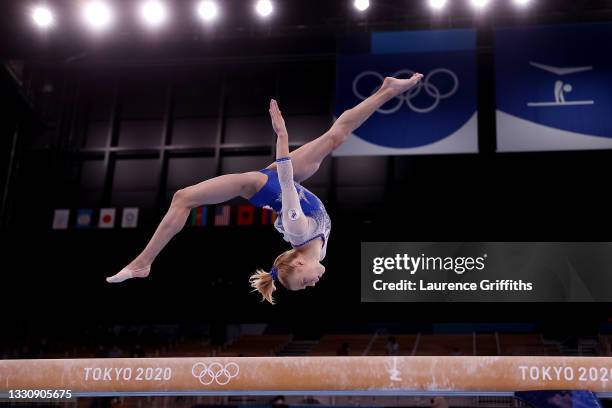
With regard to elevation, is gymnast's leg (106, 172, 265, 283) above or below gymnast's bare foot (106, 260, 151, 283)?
above

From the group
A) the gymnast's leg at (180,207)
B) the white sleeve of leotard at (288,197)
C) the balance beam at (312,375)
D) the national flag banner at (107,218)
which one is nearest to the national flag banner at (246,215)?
the national flag banner at (107,218)

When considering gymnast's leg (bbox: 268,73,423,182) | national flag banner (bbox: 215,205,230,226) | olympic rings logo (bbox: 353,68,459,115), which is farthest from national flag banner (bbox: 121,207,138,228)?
gymnast's leg (bbox: 268,73,423,182)

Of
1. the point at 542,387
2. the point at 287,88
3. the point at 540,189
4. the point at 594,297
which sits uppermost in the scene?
the point at 287,88

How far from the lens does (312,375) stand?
506 centimetres

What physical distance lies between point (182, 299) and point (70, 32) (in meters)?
5.33

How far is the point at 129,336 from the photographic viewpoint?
14.4 m

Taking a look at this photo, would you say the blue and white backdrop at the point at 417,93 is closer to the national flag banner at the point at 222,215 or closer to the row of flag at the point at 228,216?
the row of flag at the point at 228,216

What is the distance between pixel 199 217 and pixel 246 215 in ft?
2.95

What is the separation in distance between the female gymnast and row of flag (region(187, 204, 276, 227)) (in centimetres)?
696

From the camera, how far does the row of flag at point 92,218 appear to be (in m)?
11.9

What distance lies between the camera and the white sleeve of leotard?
3.96m

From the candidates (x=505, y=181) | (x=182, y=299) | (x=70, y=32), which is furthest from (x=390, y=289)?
(x=70, y=32)

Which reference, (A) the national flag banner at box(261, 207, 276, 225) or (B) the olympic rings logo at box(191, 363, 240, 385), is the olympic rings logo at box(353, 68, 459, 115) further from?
(B) the olympic rings logo at box(191, 363, 240, 385)

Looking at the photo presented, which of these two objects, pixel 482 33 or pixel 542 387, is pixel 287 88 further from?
pixel 542 387
